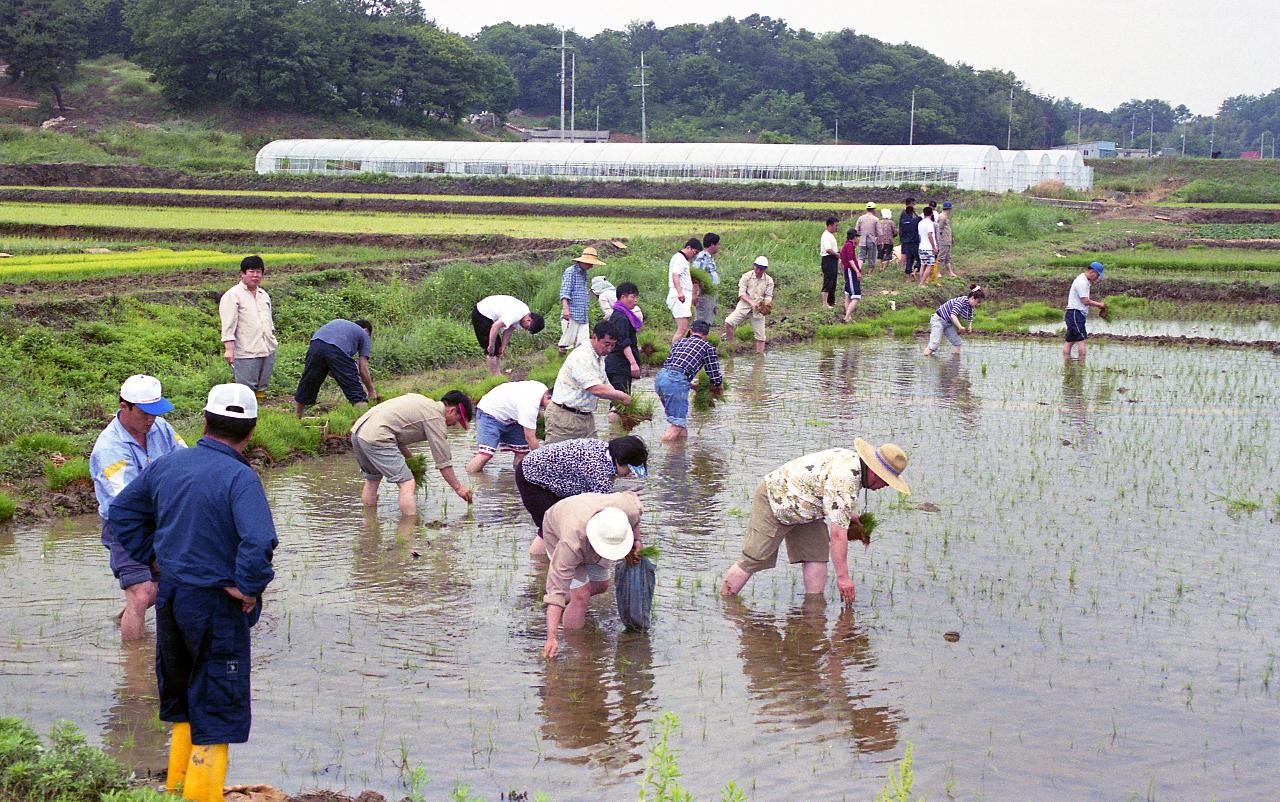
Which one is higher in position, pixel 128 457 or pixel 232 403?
pixel 232 403

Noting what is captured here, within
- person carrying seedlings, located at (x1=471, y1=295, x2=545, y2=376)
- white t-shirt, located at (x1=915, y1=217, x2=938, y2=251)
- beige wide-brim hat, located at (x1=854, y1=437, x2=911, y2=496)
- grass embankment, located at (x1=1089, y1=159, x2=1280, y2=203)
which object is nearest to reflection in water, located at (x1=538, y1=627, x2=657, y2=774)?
beige wide-brim hat, located at (x1=854, y1=437, x2=911, y2=496)

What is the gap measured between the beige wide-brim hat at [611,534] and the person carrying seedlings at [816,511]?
1243mm

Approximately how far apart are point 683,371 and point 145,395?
6.45m

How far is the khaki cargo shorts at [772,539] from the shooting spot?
7797 millimetres

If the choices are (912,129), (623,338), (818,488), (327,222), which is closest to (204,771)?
(818,488)

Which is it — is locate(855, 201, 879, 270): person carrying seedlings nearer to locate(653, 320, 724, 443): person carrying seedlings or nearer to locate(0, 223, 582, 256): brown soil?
locate(0, 223, 582, 256): brown soil

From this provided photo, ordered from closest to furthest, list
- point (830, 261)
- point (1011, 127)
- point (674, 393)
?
point (674, 393) → point (830, 261) → point (1011, 127)

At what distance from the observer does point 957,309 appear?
58.3 ft

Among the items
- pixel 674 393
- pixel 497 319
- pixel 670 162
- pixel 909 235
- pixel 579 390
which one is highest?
pixel 670 162

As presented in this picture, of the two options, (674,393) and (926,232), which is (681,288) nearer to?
(674,393)

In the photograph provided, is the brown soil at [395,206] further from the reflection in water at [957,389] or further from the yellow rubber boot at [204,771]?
the yellow rubber boot at [204,771]

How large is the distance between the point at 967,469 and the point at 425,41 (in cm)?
6706

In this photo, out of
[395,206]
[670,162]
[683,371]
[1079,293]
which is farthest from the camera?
[670,162]

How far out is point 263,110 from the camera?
6844 centimetres
